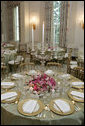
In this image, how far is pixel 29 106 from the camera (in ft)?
4.99

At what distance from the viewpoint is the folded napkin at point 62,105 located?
146cm

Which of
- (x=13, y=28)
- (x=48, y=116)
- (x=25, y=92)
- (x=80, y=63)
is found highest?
(x=13, y=28)

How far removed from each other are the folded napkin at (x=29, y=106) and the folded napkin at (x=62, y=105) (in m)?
0.26

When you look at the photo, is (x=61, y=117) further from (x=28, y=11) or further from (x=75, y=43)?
(x=28, y=11)

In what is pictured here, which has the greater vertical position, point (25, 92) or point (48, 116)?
point (25, 92)

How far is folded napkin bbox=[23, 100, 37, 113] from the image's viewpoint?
1.44 meters

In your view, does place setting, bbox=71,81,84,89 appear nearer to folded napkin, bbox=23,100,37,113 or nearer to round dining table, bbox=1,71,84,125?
round dining table, bbox=1,71,84,125

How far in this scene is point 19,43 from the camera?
7.52m

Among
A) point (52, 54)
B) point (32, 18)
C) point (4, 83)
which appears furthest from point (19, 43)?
point (4, 83)

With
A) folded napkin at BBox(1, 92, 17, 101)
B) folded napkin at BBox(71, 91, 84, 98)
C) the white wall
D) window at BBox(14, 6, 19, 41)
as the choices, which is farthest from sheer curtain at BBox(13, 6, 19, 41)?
folded napkin at BBox(71, 91, 84, 98)

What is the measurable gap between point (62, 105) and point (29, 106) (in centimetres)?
38

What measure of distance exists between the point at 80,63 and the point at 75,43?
9.42 ft

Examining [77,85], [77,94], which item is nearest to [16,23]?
[77,85]

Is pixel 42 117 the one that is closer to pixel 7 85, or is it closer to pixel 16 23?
pixel 7 85
